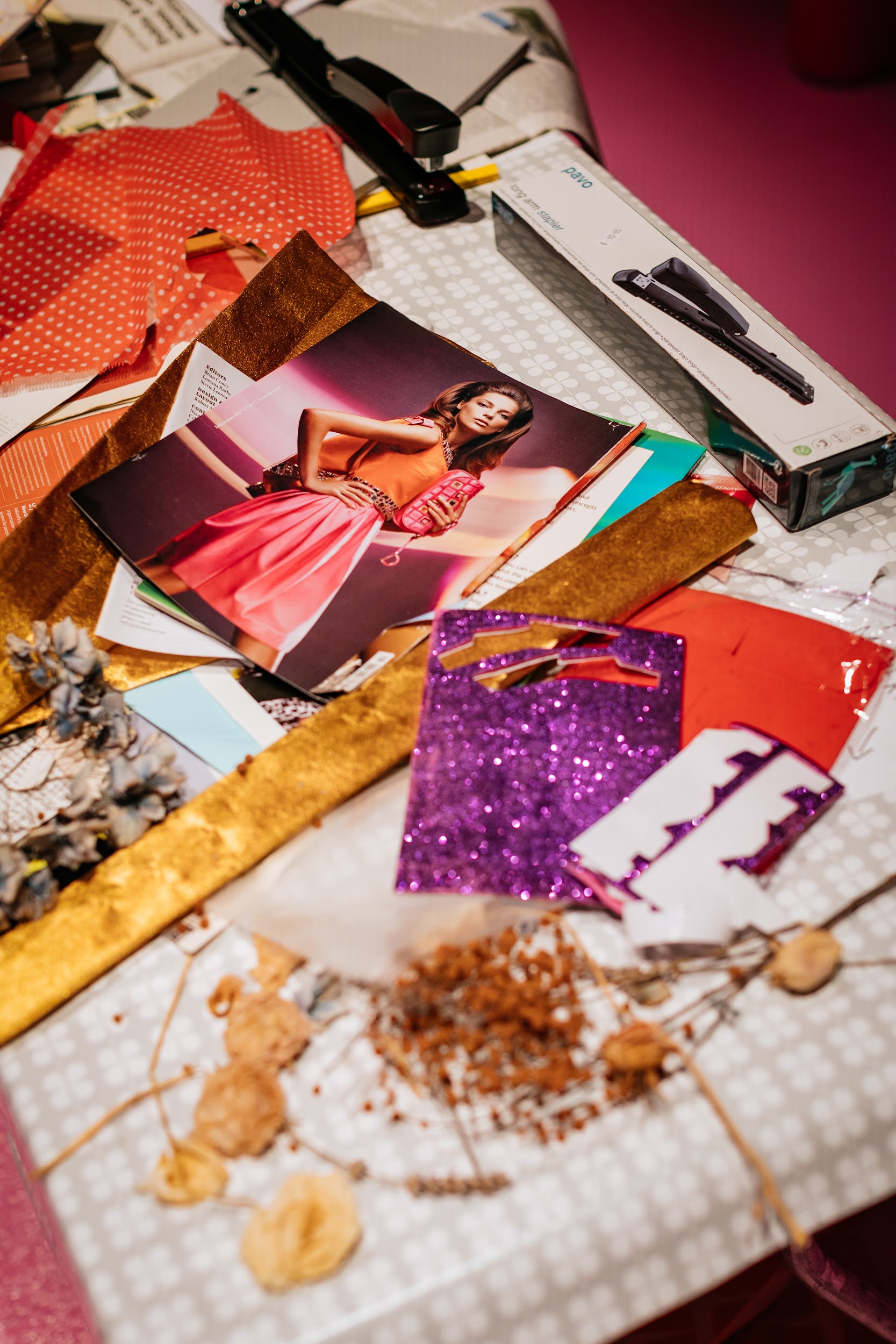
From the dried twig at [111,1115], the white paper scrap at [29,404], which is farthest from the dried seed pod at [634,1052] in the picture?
the white paper scrap at [29,404]

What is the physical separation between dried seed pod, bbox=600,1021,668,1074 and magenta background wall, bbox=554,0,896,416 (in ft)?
4.11

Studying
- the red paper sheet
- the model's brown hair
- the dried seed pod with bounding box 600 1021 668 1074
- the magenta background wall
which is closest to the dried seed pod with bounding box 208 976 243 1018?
the dried seed pod with bounding box 600 1021 668 1074

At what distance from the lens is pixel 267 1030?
21.4 inches

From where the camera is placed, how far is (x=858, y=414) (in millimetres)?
744

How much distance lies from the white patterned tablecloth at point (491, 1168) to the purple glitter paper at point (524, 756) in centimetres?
4

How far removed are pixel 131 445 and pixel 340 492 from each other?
0.63 feet

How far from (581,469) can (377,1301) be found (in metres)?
0.57

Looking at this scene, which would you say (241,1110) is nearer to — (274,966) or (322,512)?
(274,966)

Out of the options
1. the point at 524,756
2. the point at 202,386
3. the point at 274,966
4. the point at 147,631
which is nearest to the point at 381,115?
the point at 202,386

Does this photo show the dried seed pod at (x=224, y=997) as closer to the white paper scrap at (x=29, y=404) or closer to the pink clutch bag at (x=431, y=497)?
the pink clutch bag at (x=431, y=497)

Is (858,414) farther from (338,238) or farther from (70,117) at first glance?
(70,117)

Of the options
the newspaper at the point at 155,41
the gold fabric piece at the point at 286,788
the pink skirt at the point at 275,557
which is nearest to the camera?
the gold fabric piece at the point at 286,788

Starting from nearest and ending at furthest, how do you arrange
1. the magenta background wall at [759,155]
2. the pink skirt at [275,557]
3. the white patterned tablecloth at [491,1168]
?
1. the white patterned tablecloth at [491,1168]
2. the pink skirt at [275,557]
3. the magenta background wall at [759,155]

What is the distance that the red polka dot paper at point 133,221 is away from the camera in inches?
36.4
